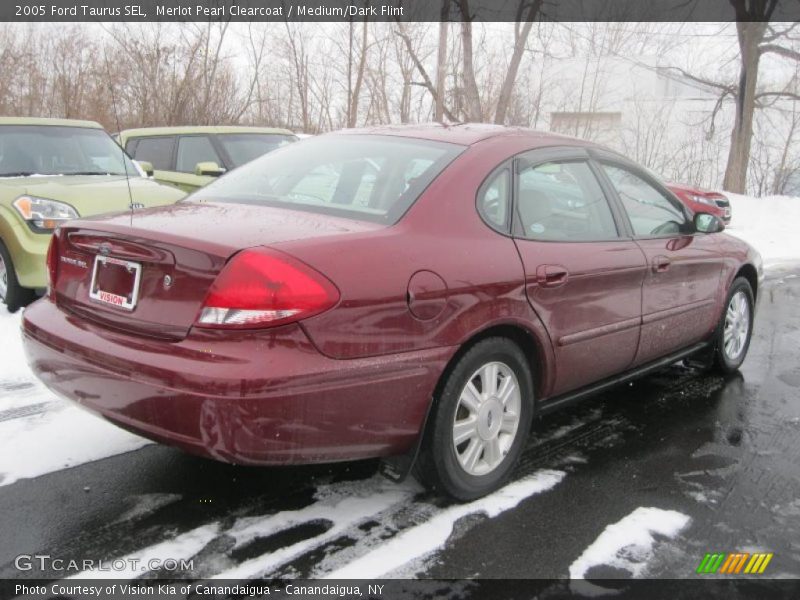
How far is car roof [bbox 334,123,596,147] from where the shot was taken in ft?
11.6

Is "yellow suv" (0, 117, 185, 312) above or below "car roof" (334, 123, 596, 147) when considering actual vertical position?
below

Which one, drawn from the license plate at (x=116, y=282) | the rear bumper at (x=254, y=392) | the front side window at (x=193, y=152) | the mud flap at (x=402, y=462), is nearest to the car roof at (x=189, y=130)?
the front side window at (x=193, y=152)

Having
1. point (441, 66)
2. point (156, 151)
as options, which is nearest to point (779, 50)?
point (441, 66)

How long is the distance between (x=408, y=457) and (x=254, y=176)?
5.34ft

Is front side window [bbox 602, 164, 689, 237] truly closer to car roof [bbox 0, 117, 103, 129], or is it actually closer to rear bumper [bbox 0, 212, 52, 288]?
rear bumper [bbox 0, 212, 52, 288]

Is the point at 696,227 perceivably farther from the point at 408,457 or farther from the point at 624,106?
the point at 624,106

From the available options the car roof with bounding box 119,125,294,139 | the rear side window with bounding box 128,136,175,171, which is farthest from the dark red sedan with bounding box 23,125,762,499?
the rear side window with bounding box 128,136,175,171

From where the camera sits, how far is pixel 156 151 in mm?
9453

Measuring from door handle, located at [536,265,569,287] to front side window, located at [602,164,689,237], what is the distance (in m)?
0.86

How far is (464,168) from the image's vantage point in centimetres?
322

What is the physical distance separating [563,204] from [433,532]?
171 cm

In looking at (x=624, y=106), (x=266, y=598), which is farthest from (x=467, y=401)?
(x=624, y=106)

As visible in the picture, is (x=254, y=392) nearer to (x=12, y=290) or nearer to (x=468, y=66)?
(x=12, y=290)

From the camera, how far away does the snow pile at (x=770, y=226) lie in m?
12.2
